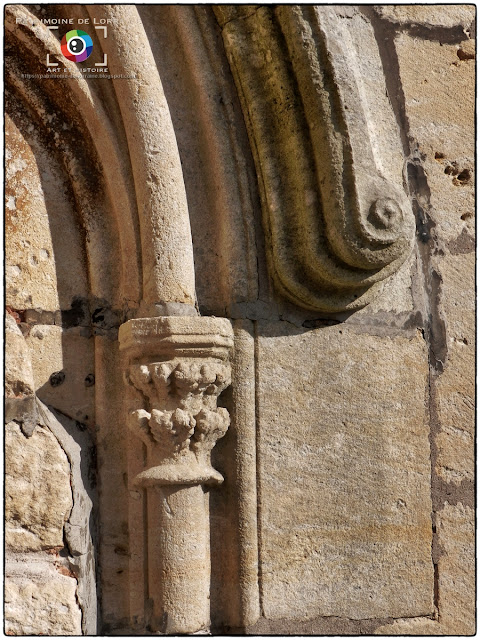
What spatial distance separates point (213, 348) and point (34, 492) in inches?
21.8

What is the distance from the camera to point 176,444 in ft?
6.72

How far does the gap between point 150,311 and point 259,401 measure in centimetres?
36

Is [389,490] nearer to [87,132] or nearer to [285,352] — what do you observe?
[285,352]

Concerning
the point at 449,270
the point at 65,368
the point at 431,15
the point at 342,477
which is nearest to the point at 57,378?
the point at 65,368

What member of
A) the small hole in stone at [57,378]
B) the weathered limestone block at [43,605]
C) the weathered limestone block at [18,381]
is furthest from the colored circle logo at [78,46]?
the weathered limestone block at [43,605]

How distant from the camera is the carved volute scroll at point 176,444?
2.04 metres

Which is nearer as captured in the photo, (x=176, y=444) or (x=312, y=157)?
(x=176, y=444)

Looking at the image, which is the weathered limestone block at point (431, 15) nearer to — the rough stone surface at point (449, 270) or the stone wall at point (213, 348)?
the rough stone surface at point (449, 270)

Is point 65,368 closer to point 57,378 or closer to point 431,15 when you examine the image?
point 57,378

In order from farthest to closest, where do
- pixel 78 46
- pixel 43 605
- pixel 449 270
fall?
pixel 449 270 < pixel 78 46 < pixel 43 605

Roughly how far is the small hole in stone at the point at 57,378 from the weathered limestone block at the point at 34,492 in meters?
0.13

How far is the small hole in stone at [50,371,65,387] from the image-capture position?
7.09 ft

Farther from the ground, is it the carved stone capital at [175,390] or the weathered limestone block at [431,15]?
the weathered limestone block at [431,15]

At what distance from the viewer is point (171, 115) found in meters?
2.23
